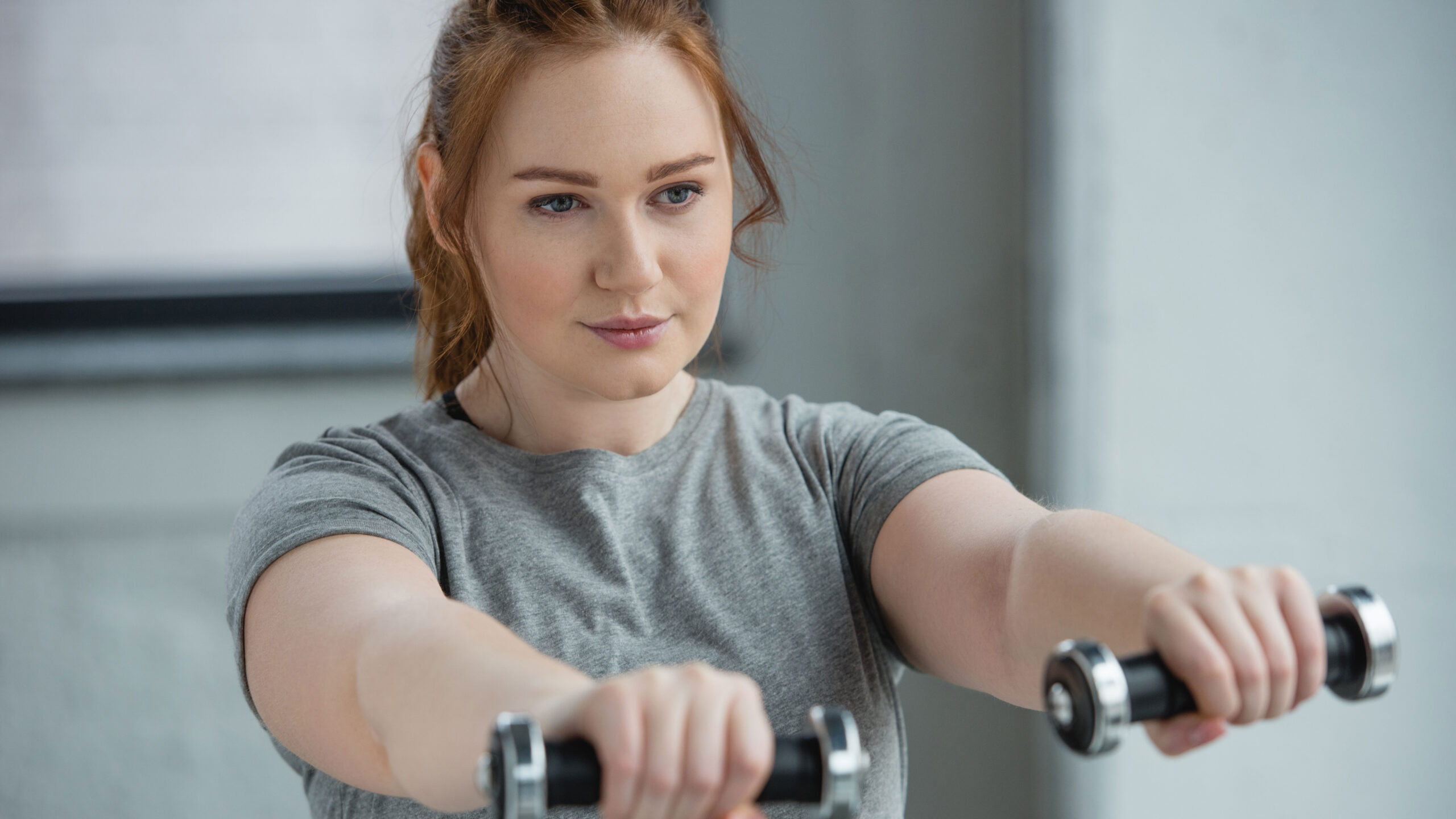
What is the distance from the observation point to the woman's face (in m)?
0.80

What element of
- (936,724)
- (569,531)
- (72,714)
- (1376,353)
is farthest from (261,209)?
(1376,353)

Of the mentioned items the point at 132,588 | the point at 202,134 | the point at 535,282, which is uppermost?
the point at 202,134

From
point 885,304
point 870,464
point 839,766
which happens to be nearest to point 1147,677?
point 839,766

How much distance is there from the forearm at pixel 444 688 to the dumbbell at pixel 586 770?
0.19 ft

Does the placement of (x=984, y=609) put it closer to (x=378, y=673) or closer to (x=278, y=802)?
(x=378, y=673)

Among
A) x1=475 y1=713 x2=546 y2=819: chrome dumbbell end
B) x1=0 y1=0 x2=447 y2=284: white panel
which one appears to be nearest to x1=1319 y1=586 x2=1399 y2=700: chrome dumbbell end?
x1=475 y1=713 x2=546 y2=819: chrome dumbbell end

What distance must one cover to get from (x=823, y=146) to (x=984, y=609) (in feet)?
3.26

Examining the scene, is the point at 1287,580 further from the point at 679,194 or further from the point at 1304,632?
the point at 679,194

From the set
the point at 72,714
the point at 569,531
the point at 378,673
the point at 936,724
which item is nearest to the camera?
the point at 378,673

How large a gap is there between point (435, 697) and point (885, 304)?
1213mm

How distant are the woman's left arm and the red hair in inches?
14.0

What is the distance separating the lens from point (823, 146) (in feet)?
5.26

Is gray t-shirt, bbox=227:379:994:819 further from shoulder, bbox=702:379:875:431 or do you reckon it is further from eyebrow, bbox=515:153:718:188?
eyebrow, bbox=515:153:718:188

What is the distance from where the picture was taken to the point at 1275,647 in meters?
0.48
